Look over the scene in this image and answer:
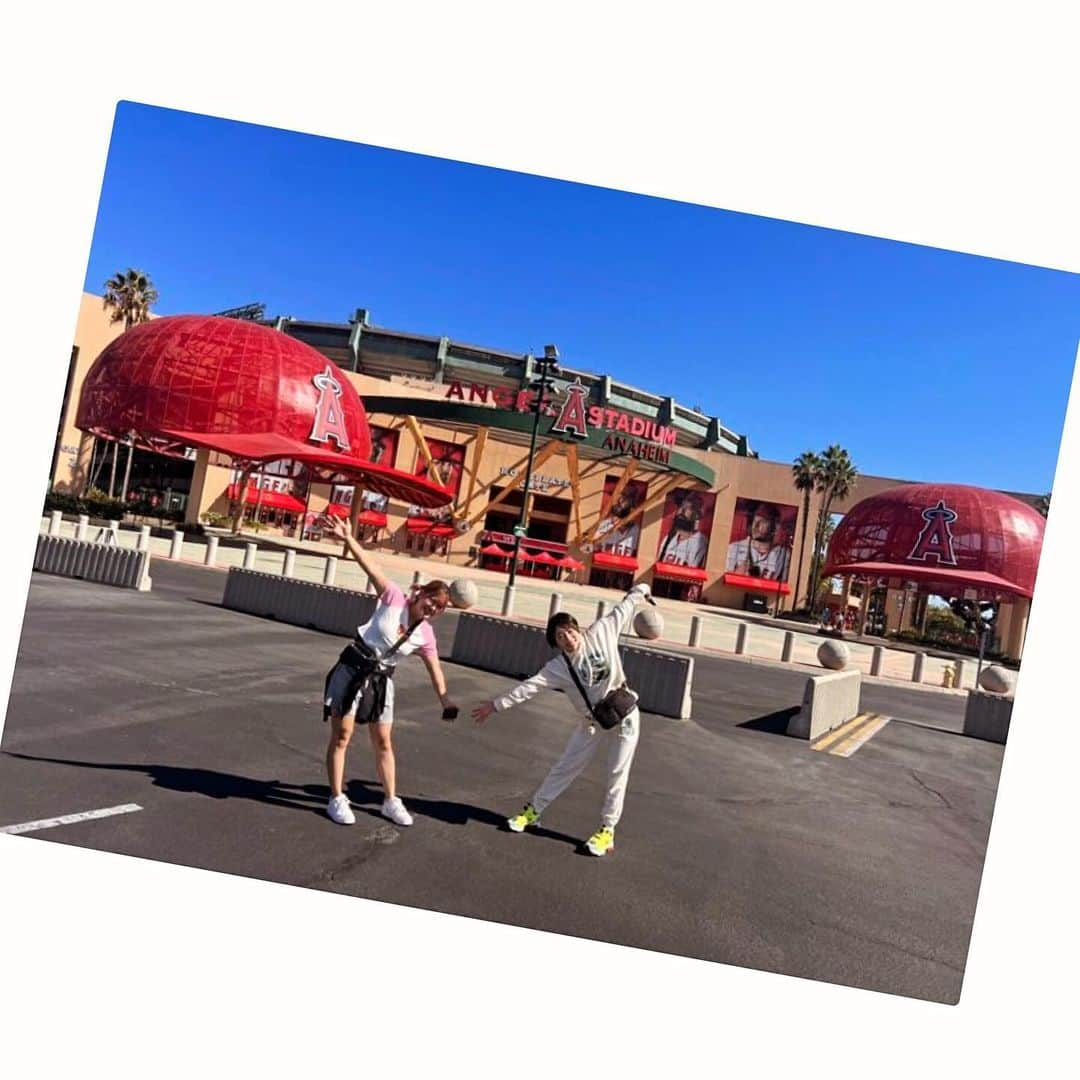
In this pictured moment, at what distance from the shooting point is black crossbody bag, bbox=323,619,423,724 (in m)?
4.89

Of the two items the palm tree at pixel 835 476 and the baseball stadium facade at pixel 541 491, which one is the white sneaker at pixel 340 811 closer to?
the baseball stadium facade at pixel 541 491

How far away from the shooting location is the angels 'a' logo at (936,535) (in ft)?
86.0

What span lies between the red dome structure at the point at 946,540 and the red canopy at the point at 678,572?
21.0 feet

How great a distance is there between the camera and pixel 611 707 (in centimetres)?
496

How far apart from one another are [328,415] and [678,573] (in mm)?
17018

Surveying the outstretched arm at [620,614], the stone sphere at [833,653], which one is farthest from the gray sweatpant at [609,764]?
the stone sphere at [833,653]

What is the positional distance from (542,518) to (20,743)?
2878 centimetres

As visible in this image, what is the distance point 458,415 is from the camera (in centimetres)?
2559

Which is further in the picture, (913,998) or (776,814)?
(776,814)

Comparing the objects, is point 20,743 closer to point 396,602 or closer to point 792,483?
point 396,602

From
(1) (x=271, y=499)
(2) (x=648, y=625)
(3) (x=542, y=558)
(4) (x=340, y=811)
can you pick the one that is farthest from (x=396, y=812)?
(1) (x=271, y=499)

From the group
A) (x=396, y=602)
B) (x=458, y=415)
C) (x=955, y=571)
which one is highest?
(x=458, y=415)

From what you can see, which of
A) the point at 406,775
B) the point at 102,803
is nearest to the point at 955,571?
the point at 406,775

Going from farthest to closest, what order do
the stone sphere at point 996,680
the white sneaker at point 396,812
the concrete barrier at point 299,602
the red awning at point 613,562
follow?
the red awning at point 613,562 → the stone sphere at point 996,680 → the concrete barrier at point 299,602 → the white sneaker at point 396,812
